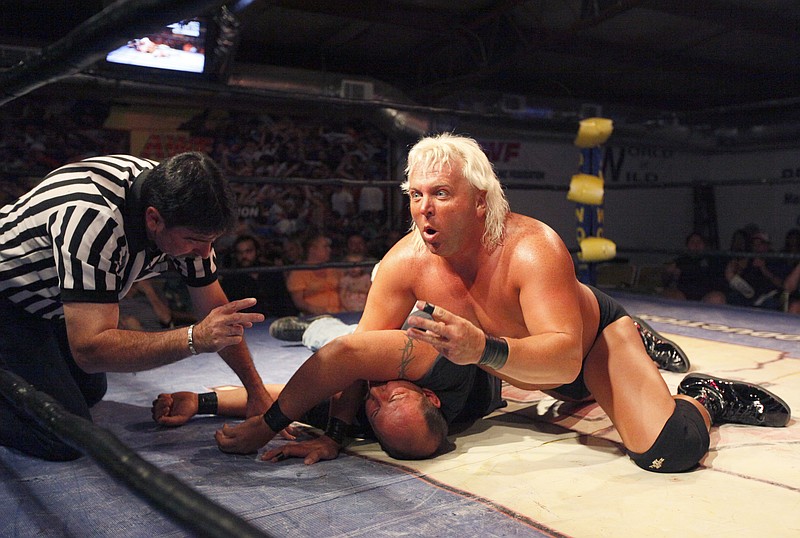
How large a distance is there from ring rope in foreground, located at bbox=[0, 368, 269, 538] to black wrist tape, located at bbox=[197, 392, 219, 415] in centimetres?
83

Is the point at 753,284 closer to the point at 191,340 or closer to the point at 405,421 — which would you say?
the point at 405,421

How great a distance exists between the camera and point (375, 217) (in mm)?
6250

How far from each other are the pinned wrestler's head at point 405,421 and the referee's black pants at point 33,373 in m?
0.64

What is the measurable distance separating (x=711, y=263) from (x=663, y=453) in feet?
17.6

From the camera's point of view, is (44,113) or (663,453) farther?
(44,113)

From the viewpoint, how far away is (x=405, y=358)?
5.05ft

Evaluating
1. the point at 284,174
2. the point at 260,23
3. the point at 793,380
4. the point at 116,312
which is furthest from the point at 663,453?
the point at 284,174

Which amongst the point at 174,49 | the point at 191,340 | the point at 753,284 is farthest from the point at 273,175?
the point at 191,340

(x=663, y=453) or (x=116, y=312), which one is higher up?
(x=116, y=312)

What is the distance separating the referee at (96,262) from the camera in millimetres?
1339

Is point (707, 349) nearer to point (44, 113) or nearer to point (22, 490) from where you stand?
point (22, 490)

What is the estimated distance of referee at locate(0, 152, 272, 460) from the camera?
1.34 metres

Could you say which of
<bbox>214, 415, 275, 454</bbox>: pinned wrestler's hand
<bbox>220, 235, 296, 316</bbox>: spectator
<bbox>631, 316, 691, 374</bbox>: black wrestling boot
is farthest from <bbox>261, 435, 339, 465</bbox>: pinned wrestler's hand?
<bbox>220, 235, 296, 316</bbox>: spectator

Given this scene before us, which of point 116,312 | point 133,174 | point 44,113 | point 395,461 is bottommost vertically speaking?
point 395,461
